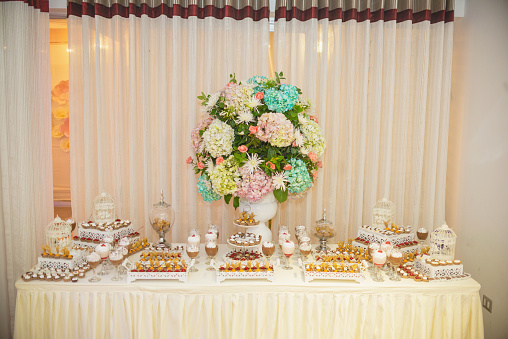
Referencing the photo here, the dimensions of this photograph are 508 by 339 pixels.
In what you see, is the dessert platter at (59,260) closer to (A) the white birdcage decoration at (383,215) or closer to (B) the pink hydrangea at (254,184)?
(B) the pink hydrangea at (254,184)

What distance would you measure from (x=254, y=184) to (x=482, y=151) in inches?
67.3

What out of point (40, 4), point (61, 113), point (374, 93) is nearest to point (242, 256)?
point (374, 93)

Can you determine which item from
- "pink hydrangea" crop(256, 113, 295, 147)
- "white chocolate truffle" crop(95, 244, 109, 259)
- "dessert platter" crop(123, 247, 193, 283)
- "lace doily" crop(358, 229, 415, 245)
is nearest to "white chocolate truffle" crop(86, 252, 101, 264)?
"white chocolate truffle" crop(95, 244, 109, 259)

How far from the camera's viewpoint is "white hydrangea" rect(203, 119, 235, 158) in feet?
6.91

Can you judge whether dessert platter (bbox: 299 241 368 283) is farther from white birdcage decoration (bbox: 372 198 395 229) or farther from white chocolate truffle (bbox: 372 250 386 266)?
white birdcage decoration (bbox: 372 198 395 229)

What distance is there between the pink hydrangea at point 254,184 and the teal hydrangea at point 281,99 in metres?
0.38

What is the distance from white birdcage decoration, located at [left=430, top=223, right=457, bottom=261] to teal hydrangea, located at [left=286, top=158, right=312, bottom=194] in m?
0.81

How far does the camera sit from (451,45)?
2.84 m

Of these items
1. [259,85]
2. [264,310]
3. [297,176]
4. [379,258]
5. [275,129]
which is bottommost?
[264,310]


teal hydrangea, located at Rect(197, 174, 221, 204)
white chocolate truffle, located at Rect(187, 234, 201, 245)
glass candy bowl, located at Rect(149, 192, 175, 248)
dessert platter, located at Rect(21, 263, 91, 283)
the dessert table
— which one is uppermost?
teal hydrangea, located at Rect(197, 174, 221, 204)

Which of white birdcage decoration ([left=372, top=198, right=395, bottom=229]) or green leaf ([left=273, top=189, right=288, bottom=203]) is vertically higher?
green leaf ([left=273, top=189, right=288, bottom=203])

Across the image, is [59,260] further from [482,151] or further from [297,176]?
[482,151]

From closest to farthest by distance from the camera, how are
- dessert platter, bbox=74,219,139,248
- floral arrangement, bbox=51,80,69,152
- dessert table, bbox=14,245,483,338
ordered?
dessert table, bbox=14,245,483,338, dessert platter, bbox=74,219,139,248, floral arrangement, bbox=51,80,69,152

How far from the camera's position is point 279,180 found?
212 cm
